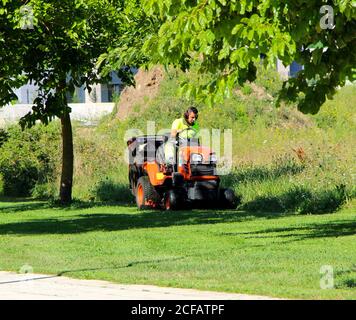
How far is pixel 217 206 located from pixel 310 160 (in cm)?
312

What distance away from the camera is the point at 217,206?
2420 cm

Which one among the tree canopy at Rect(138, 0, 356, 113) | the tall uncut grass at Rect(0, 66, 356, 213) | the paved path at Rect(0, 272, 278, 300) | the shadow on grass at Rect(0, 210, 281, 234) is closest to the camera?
the tree canopy at Rect(138, 0, 356, 113)

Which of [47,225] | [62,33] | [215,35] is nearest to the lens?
[215,35]

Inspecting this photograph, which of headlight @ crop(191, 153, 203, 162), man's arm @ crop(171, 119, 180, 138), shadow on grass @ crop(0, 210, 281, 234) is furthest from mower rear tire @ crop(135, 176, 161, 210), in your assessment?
man's arm @ crop(171, 119, 180, 138)

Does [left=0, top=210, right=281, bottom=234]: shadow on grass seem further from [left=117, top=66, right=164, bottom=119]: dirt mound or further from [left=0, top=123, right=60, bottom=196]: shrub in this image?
[left=117, top=66, right=164, bottom=119]: dirt mound

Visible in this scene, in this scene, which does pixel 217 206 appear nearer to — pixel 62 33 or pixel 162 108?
pixel 62 33

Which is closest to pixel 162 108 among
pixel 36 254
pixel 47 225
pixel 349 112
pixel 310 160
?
pixel 349 112

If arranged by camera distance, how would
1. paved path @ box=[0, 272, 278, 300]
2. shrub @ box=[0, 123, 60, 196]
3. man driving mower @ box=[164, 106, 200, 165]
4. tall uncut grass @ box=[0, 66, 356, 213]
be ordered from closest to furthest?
paved path @ box=[0, 272, 278, 300] → man driving mower @ box=[164, 106, 200, 165] → tall uncut grass @ box=[0, 66, 356, 213] → shrub @ box=[0, 123, 60, 196]

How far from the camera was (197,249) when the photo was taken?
1520 centimetres

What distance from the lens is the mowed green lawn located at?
11500mm

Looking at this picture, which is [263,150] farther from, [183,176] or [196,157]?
[183,176]

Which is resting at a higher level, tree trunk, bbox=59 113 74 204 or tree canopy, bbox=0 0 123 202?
tree canopy, bbox=0 0 123 202

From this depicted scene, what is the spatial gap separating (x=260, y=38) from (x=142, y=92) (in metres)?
32.3

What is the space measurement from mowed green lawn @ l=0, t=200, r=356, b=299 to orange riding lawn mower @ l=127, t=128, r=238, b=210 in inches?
21.5
